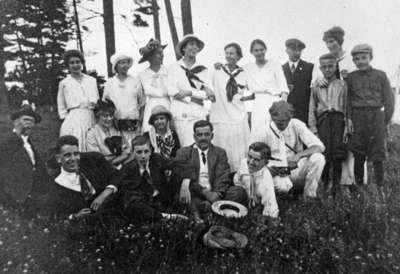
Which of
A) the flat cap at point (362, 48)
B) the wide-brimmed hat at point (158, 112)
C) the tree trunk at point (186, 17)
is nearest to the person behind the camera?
the wide-brimmed hat at point (158, 112)

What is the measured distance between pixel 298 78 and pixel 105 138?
3.34 metres

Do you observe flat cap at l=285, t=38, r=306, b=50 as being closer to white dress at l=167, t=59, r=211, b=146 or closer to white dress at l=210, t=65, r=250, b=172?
white dress at l=210, t=65, r=250, b=172

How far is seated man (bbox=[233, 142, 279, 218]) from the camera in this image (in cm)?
535

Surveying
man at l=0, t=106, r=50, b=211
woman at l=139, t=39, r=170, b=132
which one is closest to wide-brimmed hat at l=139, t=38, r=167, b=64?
woman at l=139, t=39, r=170, b=132

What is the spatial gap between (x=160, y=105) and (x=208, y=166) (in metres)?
1.22

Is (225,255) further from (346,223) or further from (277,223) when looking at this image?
(346,223)

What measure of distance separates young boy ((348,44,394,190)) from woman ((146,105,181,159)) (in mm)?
2619

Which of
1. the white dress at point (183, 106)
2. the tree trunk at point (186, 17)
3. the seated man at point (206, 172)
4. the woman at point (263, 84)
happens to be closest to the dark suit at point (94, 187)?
the seated man at point (206, 172)

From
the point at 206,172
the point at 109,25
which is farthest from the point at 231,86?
the point at 109,25

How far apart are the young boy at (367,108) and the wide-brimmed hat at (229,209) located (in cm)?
231

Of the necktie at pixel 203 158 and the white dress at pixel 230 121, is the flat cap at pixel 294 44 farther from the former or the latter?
the necktie at pixel 203 158

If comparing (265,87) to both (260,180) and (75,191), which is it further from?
(75,191)

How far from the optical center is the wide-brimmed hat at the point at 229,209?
5008 millimetres

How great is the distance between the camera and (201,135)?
5855 mm
